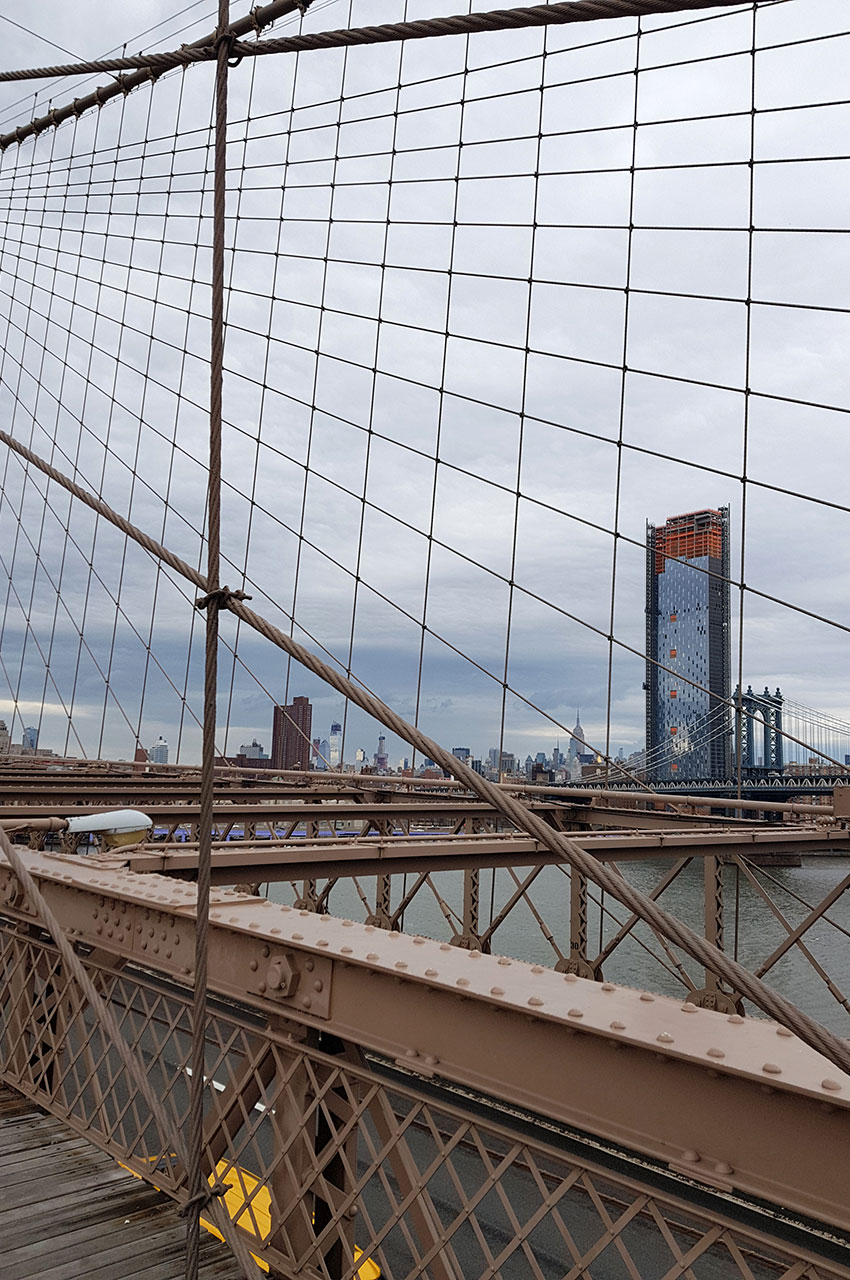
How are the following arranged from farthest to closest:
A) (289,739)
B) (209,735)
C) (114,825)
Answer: (289,739) → (114,825) → (209,735)

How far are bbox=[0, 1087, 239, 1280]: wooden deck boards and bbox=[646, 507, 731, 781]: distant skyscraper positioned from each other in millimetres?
7366

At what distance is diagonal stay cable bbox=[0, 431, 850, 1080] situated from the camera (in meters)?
1.42

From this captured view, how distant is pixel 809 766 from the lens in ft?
45.0

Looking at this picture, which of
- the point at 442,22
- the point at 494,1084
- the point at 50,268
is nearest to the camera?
the point at 494,1084

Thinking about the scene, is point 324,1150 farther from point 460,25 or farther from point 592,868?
point 460,25

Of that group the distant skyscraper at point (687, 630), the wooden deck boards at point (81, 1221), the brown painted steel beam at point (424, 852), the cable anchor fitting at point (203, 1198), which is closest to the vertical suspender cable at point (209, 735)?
the cable anchor fitting at point (203, 1198)

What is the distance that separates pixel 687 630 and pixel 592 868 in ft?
41.7

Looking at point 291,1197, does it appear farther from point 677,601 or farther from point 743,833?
point 677,601

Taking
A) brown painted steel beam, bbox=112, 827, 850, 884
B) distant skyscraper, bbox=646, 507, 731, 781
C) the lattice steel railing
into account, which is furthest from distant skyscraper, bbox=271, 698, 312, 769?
the lattice steel railing

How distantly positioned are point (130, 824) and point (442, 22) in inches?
156

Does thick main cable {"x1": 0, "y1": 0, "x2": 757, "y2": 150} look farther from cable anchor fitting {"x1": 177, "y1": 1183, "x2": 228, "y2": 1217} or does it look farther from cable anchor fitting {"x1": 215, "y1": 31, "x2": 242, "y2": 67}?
cable anchor fitting {"x1": 177, "y1": 1183, "x2": 228, "y2": 1217}

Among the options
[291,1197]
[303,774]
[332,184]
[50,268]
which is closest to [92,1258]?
[291,1197]

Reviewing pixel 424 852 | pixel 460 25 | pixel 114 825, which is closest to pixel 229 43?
pixel 460 25

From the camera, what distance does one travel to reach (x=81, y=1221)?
108 inches
